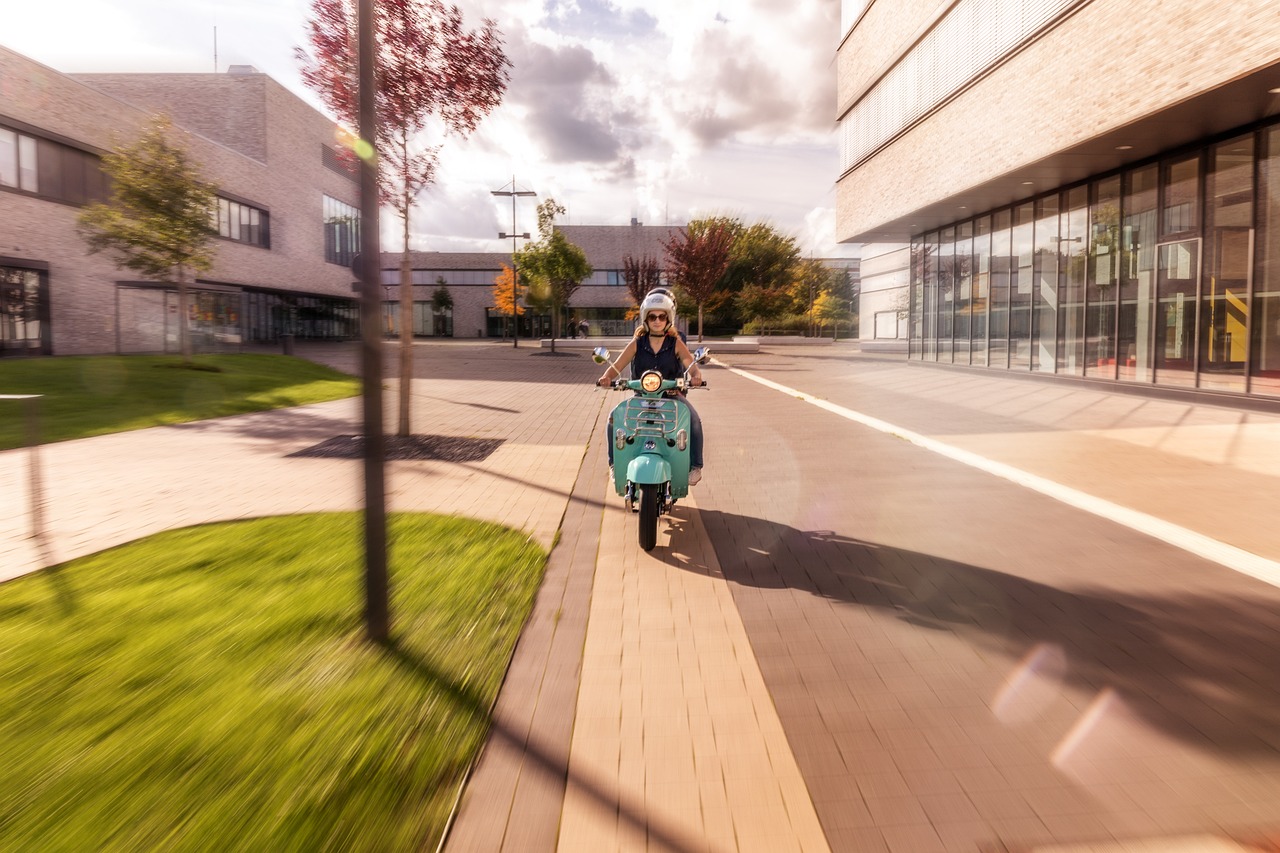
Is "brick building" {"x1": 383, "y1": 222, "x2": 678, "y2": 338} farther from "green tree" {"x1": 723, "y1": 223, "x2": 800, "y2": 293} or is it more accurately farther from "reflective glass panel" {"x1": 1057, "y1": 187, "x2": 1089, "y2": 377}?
"reflective glass panel" {"x1": 1057, "y1": 187, "x2": 1089, "y2": 377}

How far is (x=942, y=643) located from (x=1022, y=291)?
71.3ft

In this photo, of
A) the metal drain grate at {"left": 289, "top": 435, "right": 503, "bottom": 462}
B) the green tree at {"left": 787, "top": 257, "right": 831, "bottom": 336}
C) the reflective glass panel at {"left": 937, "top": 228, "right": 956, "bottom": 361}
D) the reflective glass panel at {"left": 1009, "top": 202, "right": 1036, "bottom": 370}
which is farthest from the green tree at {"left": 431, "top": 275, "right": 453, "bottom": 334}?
the metal drain grate at {"left": 289, "top": 435, "right": 503, "bottom": 462}

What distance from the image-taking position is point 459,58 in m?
12.2

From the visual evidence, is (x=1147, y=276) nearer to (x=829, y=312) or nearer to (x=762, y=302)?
(x=762, y=302)

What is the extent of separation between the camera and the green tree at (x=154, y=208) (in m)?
22.5

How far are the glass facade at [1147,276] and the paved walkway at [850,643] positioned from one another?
6189 mm

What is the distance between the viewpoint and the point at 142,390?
18.7m

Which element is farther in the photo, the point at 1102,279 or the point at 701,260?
the point at 701,260

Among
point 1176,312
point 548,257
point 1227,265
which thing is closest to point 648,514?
point 1227,265

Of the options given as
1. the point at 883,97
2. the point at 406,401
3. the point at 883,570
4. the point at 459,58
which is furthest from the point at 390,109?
the point at 883,97

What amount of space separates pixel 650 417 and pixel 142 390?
1667 centimetres

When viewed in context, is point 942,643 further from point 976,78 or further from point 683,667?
point 976,78

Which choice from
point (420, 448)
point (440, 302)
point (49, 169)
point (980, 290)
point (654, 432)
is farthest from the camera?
point (440, 302)

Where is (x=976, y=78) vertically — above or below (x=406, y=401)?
above
